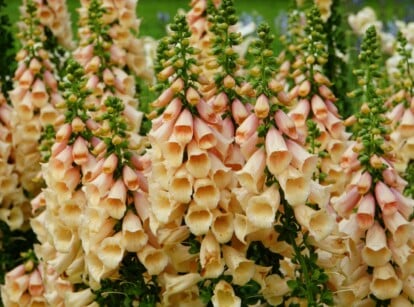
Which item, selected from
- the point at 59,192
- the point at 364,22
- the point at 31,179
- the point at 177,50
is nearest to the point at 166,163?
the point at 177,50

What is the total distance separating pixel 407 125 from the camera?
168 inches

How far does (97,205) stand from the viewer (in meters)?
3.27

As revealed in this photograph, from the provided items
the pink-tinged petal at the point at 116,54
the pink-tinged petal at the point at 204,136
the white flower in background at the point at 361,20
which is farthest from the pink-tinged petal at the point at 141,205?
the white flower in background at the point at 361,20

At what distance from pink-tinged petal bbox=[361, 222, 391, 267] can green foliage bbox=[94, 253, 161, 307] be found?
2.25 ft

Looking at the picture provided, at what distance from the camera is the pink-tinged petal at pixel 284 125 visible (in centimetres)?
306

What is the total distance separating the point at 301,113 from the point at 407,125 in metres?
0.58

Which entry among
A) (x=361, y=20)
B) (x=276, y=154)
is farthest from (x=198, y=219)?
(x=361, y=20)

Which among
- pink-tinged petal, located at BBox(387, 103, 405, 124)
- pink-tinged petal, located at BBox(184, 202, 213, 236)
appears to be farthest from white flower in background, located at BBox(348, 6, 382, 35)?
pink-tinged petal, located at BBox(184, 202, 213, 236)

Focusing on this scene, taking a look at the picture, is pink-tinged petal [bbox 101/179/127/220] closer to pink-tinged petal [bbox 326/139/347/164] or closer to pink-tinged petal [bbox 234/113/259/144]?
pink-tinged petal [bbox 234/113/259/144]

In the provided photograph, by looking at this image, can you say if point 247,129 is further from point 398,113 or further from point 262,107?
point 398,113

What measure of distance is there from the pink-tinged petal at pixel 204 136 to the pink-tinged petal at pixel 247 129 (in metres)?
0.08

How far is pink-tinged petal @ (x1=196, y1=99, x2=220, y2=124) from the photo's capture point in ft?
10.2

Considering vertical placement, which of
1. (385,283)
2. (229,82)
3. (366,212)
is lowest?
(385,283)

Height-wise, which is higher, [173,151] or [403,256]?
[173,151]
